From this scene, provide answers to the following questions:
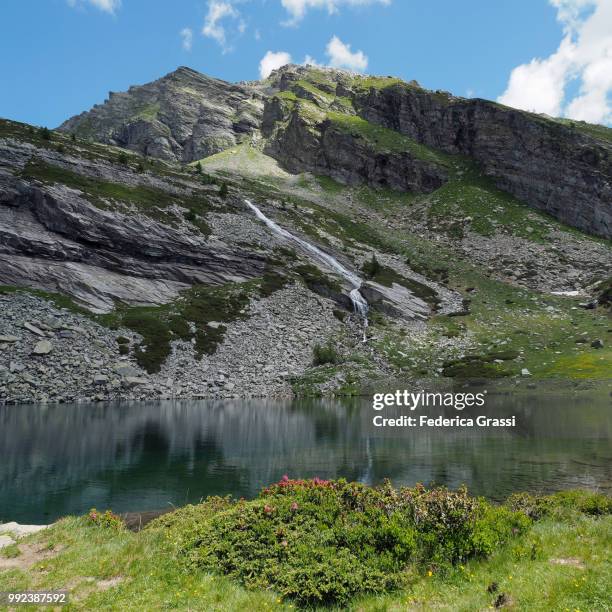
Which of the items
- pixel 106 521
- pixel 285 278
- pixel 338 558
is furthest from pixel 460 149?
pixel 338 558

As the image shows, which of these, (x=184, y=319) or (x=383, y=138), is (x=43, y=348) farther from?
(x=383, y=138)

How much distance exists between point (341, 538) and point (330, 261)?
3665 inches

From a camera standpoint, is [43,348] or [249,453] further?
[43,348]

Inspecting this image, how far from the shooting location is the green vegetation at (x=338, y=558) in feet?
31.9

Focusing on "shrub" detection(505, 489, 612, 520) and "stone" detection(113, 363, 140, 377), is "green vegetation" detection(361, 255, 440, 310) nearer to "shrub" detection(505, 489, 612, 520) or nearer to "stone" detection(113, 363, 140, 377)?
"stone" detection(113, 363, 140, 377)

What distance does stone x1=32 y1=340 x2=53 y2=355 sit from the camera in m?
56.3

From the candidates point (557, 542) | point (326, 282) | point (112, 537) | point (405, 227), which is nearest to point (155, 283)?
point (326, 282)

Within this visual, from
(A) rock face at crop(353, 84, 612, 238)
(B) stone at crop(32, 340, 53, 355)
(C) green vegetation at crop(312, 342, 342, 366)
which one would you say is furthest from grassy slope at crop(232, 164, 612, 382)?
(B) stone at crop(32, 340, 53, 355)

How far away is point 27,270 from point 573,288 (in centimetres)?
10835

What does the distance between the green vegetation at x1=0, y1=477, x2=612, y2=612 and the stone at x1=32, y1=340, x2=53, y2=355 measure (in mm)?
47646

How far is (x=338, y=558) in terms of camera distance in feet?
36.2

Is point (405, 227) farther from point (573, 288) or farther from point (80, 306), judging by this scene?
point (80, 306)

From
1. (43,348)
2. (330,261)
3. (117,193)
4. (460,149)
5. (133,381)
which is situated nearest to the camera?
(43,348)

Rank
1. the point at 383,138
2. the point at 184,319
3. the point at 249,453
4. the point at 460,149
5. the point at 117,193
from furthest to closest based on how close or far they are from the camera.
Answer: the point at 383,138 < the point at 460,149 < the point at 117,193 < the point at 184,319 < the point at 249,453
